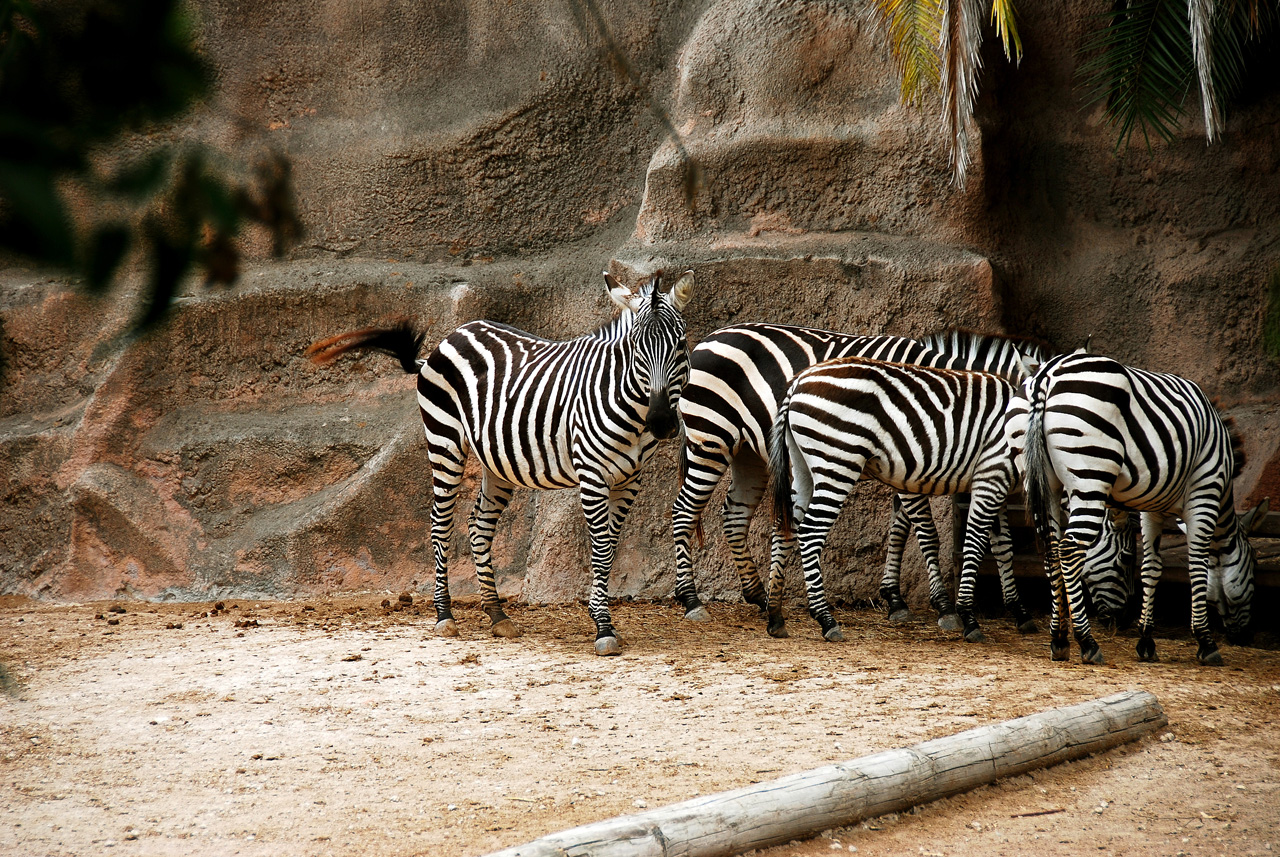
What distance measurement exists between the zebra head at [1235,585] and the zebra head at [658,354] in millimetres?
3417

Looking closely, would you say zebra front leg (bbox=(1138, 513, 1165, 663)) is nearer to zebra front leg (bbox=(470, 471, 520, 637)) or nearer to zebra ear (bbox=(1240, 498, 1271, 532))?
zebra ear (bbox=(1240, 498, 1271, 532))

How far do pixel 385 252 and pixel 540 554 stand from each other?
335 centimetres

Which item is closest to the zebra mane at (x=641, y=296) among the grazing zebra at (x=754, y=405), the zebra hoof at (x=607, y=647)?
the grazing zebra at (x=754, y=405)

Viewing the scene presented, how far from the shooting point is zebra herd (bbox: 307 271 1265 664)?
231 inches

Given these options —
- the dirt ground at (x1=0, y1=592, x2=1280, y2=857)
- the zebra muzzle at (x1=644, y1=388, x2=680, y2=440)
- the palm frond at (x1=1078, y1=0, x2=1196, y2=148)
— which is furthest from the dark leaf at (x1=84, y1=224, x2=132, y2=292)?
the palm frond at (x1=1078, y1=0, x2=1196, y2=148)

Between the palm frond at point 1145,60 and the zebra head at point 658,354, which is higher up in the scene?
the palm frond at point 1145,60

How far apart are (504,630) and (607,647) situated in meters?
0.91

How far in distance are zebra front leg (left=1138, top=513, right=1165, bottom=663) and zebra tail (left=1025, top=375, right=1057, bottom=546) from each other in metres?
0.77

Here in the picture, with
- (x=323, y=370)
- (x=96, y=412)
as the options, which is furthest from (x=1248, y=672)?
(x=96, y=412)

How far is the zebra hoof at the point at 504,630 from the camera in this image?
6.62 meters

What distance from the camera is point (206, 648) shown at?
20.3ft

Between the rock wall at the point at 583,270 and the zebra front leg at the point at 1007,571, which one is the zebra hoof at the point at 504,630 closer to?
the rock wall at the point at 583,270

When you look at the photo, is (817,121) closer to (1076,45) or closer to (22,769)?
(1076,45)

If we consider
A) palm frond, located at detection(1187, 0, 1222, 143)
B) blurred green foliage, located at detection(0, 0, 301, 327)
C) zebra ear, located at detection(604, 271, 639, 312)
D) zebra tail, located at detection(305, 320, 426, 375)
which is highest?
palm frond, located at detection(1187, 0, 1222, 143)
